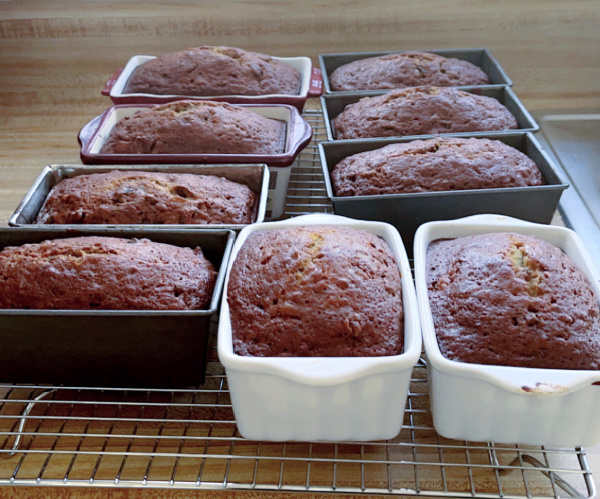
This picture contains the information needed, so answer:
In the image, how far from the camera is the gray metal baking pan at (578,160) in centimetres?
149

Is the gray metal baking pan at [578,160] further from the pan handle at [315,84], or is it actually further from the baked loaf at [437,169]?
the pan handle at [315,84]

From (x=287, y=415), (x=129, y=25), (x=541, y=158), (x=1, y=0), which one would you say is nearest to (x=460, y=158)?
(x=541, y=158)

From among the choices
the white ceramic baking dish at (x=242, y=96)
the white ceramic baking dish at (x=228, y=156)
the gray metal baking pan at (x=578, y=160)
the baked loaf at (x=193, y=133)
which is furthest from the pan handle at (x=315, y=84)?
the gray metal baking pan at (x=578, y=160)

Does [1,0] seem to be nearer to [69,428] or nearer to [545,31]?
[69,428]

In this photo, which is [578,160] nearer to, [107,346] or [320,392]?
[320,392]

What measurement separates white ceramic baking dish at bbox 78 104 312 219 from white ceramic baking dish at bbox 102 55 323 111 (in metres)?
0.05

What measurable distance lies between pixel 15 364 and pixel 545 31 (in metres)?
1.96

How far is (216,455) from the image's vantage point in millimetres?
896

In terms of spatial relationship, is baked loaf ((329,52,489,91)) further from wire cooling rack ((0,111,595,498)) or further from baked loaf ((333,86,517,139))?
wire cooling rack ((0,111,595,498))

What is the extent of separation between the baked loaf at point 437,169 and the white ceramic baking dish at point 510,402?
1.51ft

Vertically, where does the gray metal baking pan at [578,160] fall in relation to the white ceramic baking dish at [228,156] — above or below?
below

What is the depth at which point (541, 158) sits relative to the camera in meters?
1.38

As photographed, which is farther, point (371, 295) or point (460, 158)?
point (460, 158)

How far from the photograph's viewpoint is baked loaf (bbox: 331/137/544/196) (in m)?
1.32
